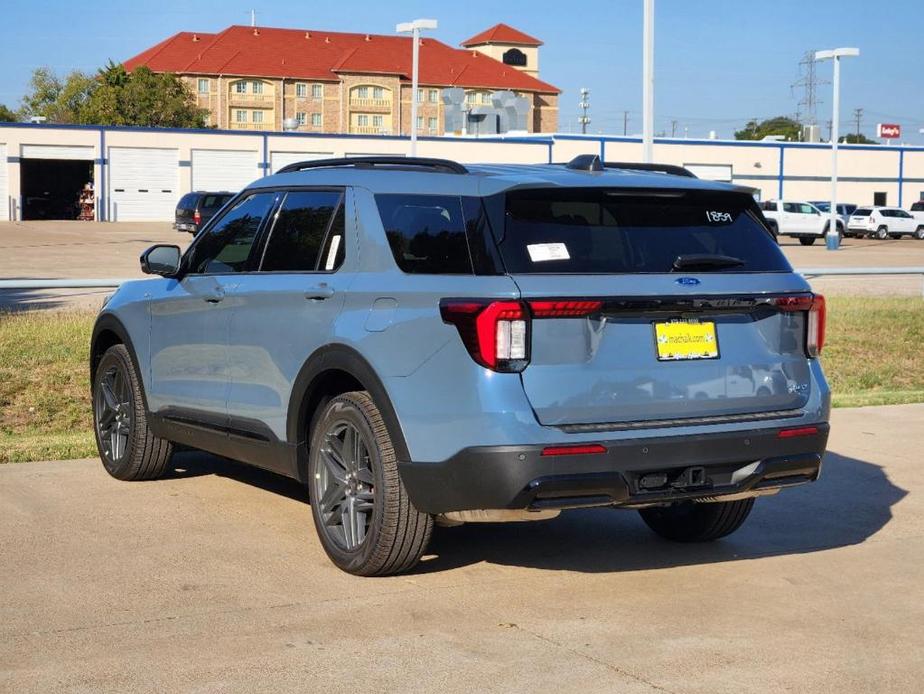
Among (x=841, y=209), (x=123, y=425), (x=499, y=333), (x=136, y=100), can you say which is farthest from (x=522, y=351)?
(x=136, y=100)

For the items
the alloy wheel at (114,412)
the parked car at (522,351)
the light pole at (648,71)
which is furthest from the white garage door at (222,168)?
the parked car at (522,351)

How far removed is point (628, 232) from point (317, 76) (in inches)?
4701

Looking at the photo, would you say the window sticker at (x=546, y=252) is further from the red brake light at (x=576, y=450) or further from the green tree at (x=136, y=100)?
the green tree at (x=136, y=100)

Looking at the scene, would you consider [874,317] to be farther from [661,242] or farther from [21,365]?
[661,242]

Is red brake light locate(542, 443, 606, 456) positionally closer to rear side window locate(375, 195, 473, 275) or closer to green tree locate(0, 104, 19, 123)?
rear side window locate(375, 195, 473, 275)

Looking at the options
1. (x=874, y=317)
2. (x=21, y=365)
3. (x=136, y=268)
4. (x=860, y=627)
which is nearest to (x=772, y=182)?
(x=136, y=268)

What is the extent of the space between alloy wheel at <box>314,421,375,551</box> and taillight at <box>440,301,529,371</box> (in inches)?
33.9

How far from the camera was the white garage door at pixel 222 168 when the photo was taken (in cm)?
7681

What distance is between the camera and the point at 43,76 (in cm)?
13512

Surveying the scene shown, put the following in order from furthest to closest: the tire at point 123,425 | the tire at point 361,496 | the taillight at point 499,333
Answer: the tire at point 123,425 < the tire at point 361,496 < the taillight at point 499,333

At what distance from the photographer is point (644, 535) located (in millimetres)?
7262

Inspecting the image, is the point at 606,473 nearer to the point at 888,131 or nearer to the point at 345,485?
the point at 345,485

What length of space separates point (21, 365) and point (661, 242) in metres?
8.01

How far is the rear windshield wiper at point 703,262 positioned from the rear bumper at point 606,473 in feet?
2.35
